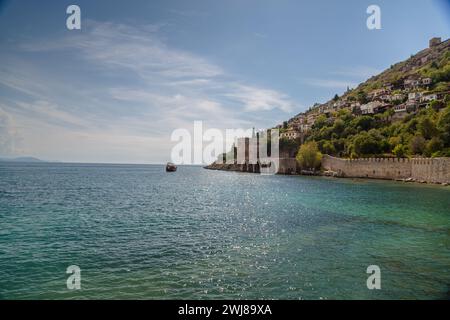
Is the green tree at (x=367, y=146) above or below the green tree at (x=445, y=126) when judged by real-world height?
below

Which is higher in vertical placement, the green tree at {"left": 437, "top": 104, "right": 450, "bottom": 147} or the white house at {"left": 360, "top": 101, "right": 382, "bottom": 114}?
the white house at {"left": 360, "top": 101, "right": 382, "bottom": 114}

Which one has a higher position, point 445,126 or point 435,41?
point 435,41

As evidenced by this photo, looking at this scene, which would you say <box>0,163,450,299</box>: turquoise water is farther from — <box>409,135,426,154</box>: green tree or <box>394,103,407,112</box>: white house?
<box>394,103,407,112</box>: white house

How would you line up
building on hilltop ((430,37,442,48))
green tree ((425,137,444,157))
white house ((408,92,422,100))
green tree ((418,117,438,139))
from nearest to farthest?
green tree ((425,137,444,157)) < green tree ((418,117,438,139)) < white house ((408,92,422,100)) < building on hilltop ((430,37,442,48))

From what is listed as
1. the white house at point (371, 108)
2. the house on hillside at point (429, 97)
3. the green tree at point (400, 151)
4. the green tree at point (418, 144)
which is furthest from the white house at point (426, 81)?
the green tree at point (418, 144)

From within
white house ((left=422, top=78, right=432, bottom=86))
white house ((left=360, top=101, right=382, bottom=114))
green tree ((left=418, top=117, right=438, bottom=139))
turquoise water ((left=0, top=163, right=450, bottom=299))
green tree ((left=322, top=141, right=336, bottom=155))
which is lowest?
turquoise water ((left=0, top=163, right=450, bottom=299))

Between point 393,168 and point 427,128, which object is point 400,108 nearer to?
point 427,128

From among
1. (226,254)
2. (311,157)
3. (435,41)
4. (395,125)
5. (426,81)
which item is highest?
(435,41)

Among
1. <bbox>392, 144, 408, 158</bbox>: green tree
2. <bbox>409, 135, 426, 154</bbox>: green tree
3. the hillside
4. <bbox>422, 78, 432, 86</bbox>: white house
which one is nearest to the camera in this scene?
<bbox>409, 135, 426, 154</bbox>: green tree

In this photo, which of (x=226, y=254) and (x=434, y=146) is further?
(x=434, y=146)

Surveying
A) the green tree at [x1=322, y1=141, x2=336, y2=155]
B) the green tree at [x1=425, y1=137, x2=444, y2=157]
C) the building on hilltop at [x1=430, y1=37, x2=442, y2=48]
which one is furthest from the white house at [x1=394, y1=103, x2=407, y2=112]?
the building on hilltop at [x1=430, y1=37, x2=442, y2=48]

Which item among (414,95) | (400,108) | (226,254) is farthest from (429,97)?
(226,254)

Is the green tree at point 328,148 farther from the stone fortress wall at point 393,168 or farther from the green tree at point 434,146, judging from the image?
the green tree at point 434,146

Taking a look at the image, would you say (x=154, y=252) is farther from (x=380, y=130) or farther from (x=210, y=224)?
(x=380, y=130)
